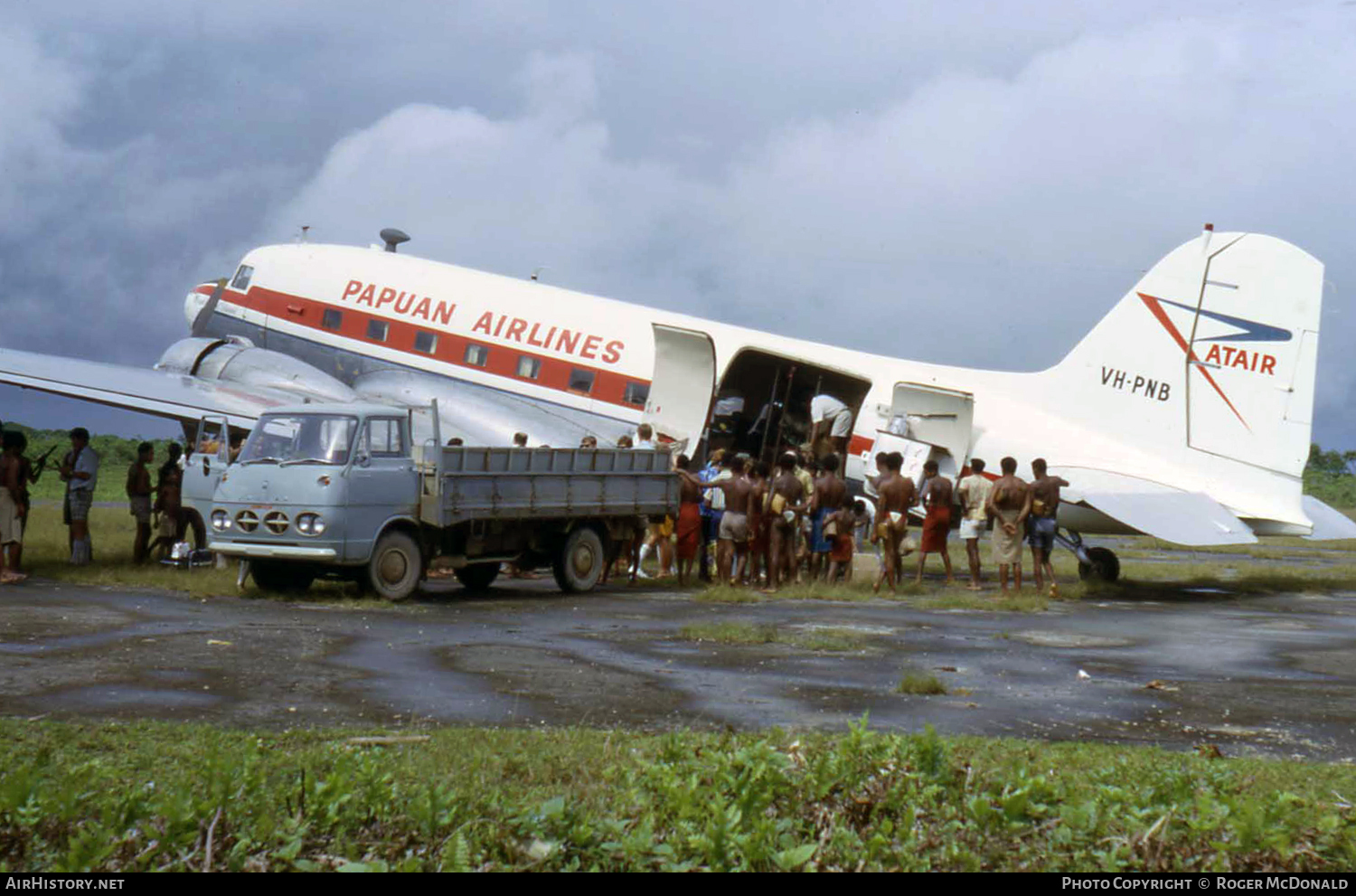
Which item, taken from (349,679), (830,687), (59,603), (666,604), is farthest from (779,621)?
(59,603)

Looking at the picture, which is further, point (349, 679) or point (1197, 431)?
point (1197, 431)

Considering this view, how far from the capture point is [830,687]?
9.62 m

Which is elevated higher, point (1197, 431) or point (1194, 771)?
point (1197, 431)

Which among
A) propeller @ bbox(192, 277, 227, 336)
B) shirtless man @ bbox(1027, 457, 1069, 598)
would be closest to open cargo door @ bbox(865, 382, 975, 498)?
shirtless man @ bbox(1027, 457, 1069, 598)

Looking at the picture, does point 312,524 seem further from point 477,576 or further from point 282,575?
point 477,576

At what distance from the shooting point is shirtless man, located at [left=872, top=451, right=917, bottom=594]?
18016 millimetres

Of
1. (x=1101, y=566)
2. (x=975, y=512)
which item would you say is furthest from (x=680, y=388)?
(x=1101, y=566)

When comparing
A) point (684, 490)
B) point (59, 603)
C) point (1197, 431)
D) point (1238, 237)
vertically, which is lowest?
point (59, 603)

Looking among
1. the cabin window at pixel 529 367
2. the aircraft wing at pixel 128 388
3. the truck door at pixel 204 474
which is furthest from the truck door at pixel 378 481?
the cabin window at pixel 529 367

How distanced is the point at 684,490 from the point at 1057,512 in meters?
5.28

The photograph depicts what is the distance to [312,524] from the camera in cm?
1462
